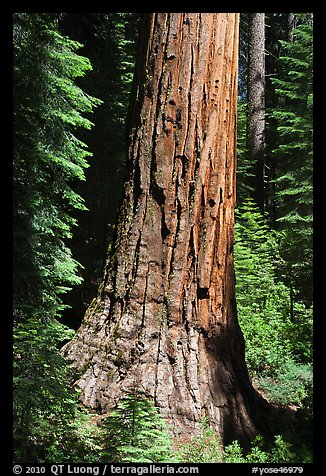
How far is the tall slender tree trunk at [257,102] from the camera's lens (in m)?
12.0

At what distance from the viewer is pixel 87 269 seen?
8.94 meters

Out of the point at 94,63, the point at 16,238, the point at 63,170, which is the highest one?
the point at 94,63

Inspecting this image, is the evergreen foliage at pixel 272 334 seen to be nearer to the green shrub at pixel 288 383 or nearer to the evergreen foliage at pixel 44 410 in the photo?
the green shrub at pixel 288 383

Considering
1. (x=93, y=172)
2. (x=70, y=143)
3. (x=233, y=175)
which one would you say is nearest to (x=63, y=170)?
(x=70, y=143)

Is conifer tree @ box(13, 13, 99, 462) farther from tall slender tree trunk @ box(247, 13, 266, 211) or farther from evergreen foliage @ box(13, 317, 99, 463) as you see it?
tall slender tree trunk @ box(247, 13, 266, 211)

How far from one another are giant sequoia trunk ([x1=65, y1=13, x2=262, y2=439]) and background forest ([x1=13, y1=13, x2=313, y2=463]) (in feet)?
0.86

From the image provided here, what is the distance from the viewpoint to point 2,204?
4.17 m

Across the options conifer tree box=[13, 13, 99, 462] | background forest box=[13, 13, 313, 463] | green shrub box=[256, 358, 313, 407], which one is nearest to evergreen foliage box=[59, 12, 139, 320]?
background forest box=[13, 13, 313, 463]

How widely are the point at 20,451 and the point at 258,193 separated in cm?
987

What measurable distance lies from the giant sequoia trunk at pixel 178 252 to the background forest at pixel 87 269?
26 centimetres

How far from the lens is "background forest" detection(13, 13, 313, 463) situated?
10.6 feet

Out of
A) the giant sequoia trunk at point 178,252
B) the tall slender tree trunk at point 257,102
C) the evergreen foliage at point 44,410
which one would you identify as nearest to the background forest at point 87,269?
the evergreen foliage at point 44,410

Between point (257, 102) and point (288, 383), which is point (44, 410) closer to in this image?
point (288, 383)
